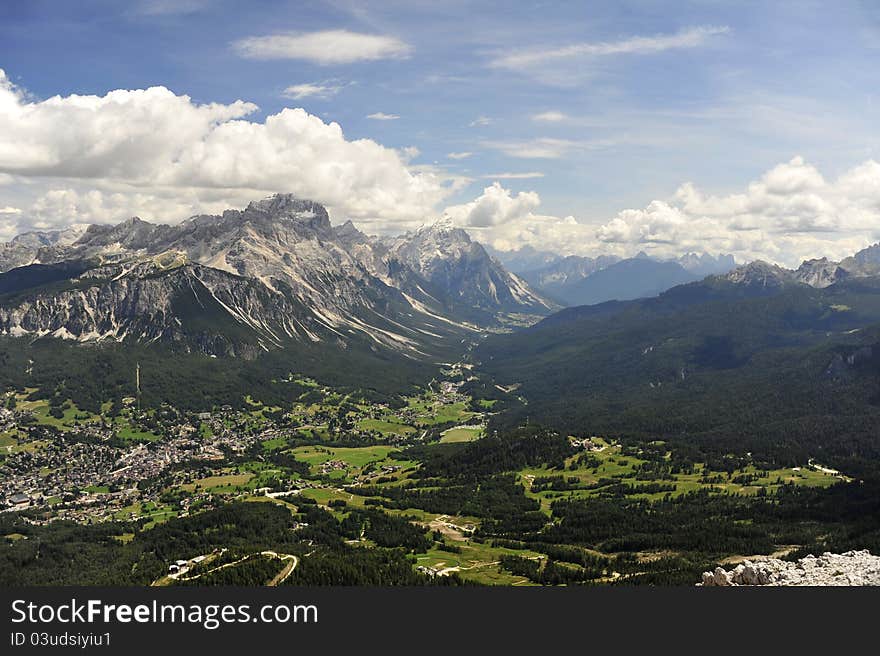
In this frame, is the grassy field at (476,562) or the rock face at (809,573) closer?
the rock face at (809,573)

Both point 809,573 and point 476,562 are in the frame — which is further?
point 476,562

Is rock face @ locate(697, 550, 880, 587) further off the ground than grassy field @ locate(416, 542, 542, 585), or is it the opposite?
rock face @ locate(697, 550, 880, 587)

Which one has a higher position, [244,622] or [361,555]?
[244,622]

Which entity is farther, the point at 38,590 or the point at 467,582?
the point at 467,582

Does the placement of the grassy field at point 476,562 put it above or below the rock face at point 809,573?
below

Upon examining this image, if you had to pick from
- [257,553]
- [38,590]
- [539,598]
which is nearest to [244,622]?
[38,590]

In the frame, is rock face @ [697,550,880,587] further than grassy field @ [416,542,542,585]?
No

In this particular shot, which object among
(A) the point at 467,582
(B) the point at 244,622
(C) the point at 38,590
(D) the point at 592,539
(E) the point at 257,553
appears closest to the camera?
(B) the point at 244,622

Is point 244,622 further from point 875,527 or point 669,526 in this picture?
point 875,527
